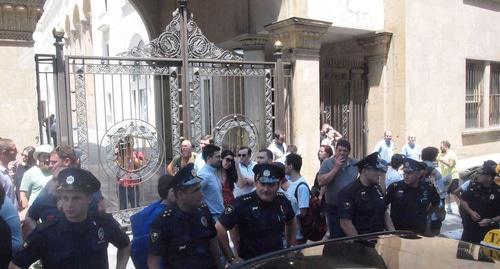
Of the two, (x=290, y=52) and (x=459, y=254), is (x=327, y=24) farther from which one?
(x=459, y=254)

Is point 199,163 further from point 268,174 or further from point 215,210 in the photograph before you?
point 268,174

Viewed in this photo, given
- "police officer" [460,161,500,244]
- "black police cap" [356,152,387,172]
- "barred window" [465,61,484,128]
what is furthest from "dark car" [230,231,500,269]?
"barred window" [465,61,484,128]

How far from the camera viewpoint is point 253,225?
343cm

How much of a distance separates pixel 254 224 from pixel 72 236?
1.38 metres

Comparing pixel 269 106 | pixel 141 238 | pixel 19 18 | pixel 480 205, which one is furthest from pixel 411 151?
pixel 19 18

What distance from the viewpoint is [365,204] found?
3906mm

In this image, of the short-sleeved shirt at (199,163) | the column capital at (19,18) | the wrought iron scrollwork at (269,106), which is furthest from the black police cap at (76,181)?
the wrought iron scrollwork at (269,106)

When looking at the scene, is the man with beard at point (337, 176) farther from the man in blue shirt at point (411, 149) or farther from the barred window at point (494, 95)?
the barred window at point (494, 95)

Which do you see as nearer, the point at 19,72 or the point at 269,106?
the point at 19,72

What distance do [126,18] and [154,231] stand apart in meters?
21.0

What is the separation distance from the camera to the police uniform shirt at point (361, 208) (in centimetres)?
389

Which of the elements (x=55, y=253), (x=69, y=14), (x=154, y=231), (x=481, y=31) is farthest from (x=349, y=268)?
(x=69, y=14)

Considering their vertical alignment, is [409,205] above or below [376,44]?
below

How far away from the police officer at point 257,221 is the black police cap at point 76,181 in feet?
3.67
